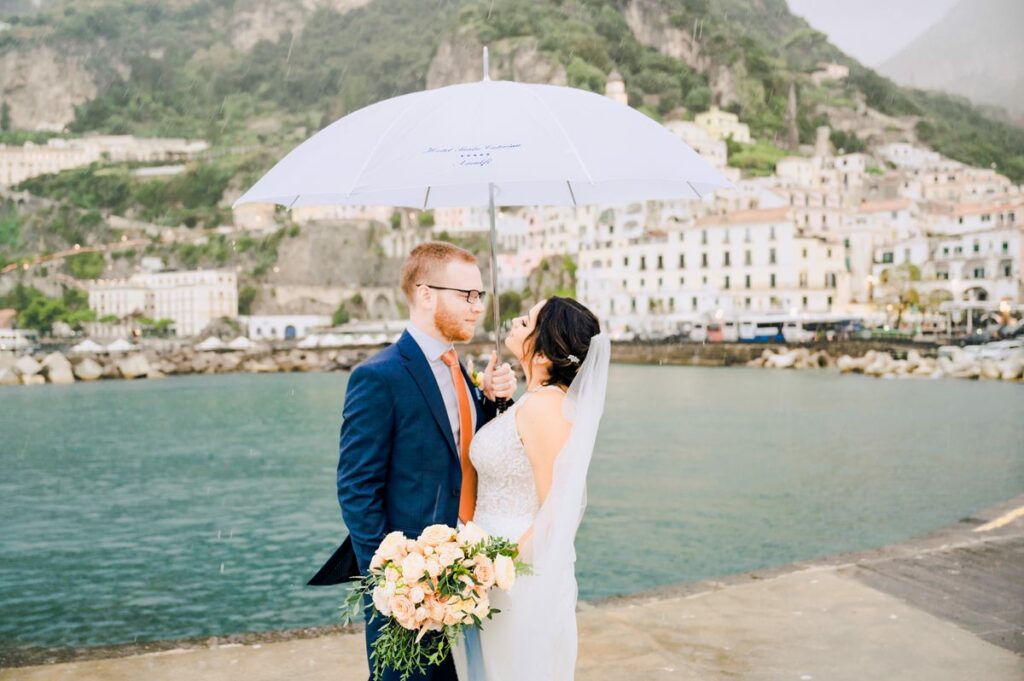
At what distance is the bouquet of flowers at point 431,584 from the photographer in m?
1.93

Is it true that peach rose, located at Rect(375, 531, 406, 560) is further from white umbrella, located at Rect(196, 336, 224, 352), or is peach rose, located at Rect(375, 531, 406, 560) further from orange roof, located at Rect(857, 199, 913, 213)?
orange roof, located at Rect(857, 199, 913, 213)

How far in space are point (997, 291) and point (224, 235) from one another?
6807 centimetres

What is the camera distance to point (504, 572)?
2.00 meters

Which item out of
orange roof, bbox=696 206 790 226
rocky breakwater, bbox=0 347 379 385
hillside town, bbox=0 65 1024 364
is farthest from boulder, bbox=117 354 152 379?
orange roof, bbox=696 206 790 226

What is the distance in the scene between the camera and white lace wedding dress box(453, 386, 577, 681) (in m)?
2.20

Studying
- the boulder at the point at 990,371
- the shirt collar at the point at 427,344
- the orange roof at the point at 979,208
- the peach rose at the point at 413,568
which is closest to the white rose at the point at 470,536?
the peach rose at the point at 413,568

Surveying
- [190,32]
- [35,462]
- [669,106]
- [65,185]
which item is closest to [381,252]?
[669,106]

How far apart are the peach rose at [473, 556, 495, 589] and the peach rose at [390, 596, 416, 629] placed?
0.46 ft

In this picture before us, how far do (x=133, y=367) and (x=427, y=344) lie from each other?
58.9m

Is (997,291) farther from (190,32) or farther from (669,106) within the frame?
(190,32)

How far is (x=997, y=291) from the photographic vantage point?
52.8m

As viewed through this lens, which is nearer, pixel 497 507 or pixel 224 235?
pixel 497 507

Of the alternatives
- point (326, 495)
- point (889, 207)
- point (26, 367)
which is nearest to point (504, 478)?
point (326, 495)

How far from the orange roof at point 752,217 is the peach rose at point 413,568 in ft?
184
